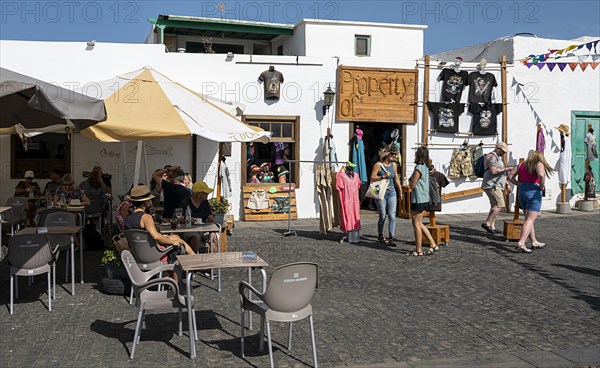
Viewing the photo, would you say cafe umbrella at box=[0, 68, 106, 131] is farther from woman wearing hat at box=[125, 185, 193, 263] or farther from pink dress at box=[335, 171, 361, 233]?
pink dress at box=[335, 171, 361, 233]

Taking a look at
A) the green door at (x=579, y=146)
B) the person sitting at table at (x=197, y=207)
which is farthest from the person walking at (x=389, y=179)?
the green door at (x=579, y=146)

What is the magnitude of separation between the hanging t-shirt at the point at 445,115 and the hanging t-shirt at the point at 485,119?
1.39ft

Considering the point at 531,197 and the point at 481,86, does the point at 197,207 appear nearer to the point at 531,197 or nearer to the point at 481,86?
the point at 531,197

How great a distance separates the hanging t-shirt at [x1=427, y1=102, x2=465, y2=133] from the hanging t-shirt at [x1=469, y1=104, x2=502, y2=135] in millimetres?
424

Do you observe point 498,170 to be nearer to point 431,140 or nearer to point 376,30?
point 431,140

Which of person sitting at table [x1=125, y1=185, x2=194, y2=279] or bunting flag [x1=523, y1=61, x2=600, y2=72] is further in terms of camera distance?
bunting flag [x1=523, y1=61, x2=600, y2=72]

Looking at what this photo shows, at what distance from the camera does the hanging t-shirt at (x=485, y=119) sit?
669 inches

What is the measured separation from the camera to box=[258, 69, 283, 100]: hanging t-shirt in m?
15.3

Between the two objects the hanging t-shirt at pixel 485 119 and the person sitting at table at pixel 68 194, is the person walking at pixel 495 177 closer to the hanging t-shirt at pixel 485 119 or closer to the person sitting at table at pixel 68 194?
the hanging t-shirt at pixel 485 119

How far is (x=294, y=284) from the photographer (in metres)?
5.24

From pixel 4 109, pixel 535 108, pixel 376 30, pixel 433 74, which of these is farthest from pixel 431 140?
pixel 4 109

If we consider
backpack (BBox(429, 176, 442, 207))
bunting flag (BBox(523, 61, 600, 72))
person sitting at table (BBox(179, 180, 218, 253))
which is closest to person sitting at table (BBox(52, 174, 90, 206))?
person sitting at table (BBox(179, 180, 218, 253))

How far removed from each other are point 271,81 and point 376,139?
3768 mm

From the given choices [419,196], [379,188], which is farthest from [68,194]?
[419,196]
